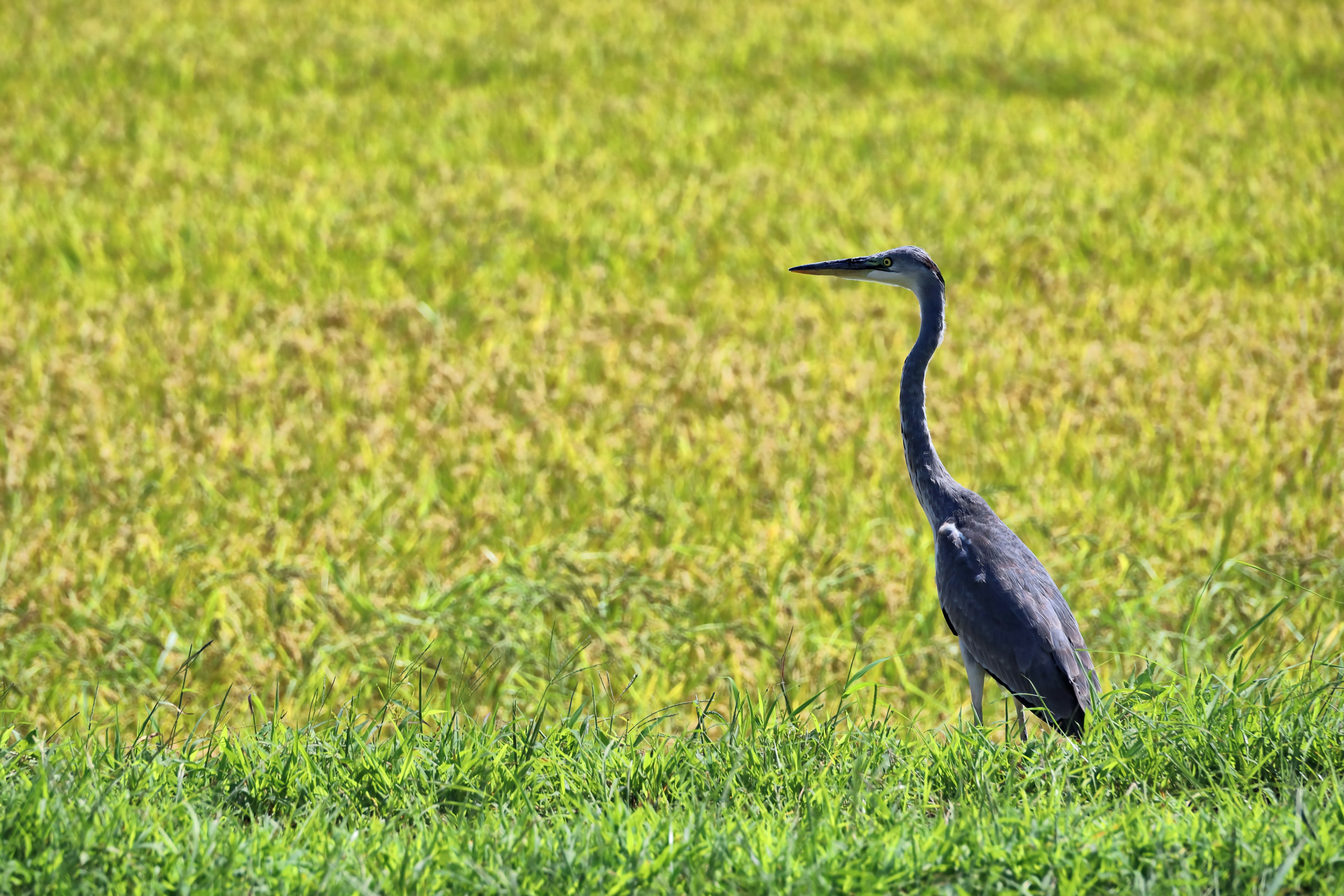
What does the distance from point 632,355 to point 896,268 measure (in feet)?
13.2

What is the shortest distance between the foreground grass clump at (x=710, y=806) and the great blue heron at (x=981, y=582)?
0.15m

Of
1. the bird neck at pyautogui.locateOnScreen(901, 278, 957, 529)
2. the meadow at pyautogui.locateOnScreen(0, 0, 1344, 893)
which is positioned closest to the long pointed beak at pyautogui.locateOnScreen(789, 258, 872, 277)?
the bird neck at pyautogui.locateOnScreen(901, 278, 957, 529)

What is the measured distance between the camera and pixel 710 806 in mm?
3006

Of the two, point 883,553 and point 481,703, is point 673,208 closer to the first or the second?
point 883,553

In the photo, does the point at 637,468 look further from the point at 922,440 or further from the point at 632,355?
the point at 922,440

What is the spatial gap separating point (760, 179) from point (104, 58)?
8.72 meters

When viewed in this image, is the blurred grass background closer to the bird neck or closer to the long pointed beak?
the bird neck

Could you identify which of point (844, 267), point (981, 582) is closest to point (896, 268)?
point (844, 267)

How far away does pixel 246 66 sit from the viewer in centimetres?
1550

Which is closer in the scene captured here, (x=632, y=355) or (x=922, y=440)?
(x=922, y=440)

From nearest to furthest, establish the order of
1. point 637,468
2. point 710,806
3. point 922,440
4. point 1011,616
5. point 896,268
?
1. point 710,806
2. point 1011,616
3. point 922,440
4. point 896,268
5. point 637,468

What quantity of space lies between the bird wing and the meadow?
0.20 m

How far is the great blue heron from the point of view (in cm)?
341

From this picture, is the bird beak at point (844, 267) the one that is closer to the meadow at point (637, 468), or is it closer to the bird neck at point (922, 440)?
the bird neck at point (922, 440)
